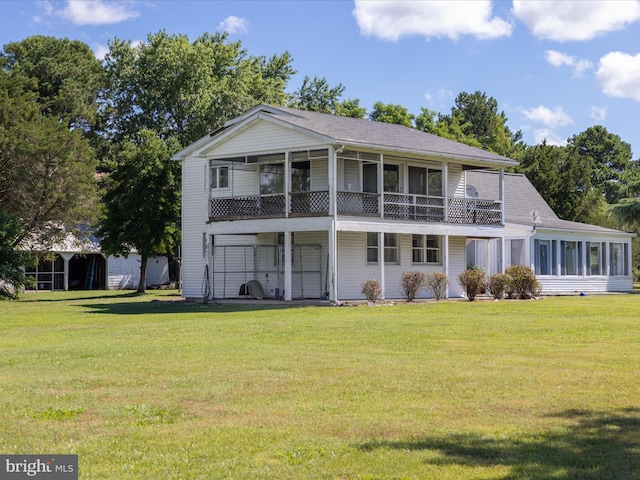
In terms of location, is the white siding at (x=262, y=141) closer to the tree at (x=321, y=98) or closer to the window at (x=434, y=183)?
the window at (x=434, y=183)

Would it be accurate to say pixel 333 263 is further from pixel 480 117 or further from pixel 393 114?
pixel 480 117

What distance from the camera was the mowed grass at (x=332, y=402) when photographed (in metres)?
7.14

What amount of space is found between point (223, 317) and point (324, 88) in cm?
4452

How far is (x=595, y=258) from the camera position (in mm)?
42688

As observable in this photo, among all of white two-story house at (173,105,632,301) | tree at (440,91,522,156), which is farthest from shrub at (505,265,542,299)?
tree at (440,91,522,156)

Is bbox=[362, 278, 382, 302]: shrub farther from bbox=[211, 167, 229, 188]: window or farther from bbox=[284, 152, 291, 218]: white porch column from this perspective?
bbox=[211, 167, 229, 188]: window

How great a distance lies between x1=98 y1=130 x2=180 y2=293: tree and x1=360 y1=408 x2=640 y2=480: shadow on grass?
35267 millimetres

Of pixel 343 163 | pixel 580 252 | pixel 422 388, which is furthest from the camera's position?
pixel 580 252

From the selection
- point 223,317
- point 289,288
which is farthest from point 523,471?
point 289,288

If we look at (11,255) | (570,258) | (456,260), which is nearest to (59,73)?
(11,255)

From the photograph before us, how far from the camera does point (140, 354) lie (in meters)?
14.4

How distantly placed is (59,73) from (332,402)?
6239 cm

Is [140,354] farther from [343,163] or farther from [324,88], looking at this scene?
[324,88]

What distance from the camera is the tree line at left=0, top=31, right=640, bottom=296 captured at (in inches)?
1551
